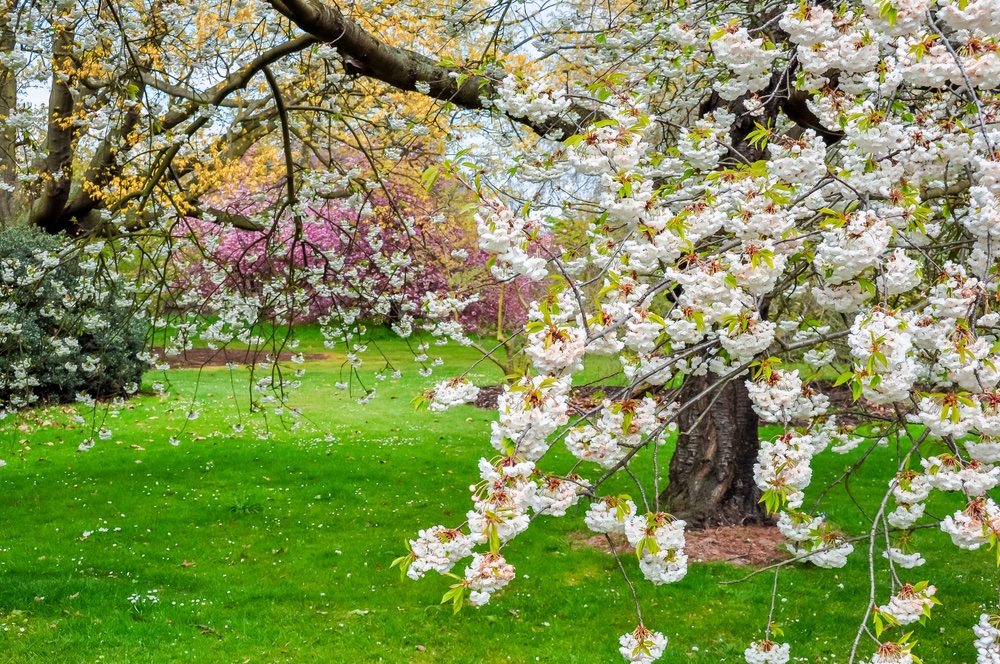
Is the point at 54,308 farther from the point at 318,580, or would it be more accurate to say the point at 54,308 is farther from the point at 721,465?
the point at 721,465

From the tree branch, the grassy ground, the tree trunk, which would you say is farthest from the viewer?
the tree trunk

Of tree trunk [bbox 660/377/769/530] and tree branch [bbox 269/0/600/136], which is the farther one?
tree trunk [bbox 660/377/769/530]

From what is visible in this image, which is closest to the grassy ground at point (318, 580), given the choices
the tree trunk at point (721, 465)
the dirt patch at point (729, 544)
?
the dirt patch at point (729, 544)

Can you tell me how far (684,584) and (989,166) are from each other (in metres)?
3.75

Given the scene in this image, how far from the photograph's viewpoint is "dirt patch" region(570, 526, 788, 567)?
5828 mm

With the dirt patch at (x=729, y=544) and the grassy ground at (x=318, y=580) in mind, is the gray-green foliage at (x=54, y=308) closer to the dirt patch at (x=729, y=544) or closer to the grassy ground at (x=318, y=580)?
the grassy ground at (x=318, y=580)

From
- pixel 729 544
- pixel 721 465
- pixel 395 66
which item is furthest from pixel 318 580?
pixel 395 66

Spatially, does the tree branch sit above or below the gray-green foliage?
above

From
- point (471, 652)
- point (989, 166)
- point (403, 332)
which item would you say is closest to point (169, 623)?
point (471, 652)

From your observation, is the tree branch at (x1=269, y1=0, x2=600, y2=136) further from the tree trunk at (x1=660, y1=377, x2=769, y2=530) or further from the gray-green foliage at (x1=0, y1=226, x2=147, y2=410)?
the tree trunk at (x1=660, y1=377, x2=769, y2=530)

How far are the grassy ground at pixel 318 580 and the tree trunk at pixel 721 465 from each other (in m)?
0.79

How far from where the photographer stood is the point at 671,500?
21.9 ft

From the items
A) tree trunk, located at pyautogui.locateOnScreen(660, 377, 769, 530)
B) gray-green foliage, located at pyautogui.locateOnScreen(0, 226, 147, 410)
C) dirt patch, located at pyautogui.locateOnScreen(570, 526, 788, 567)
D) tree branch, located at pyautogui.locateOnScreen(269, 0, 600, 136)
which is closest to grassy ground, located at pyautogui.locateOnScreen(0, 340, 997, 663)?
dirt patch, located at pyautogui.locateOnScreen(570, 526, 788, 567)

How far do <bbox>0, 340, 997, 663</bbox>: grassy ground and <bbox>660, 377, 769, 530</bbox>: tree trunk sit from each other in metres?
0.79
